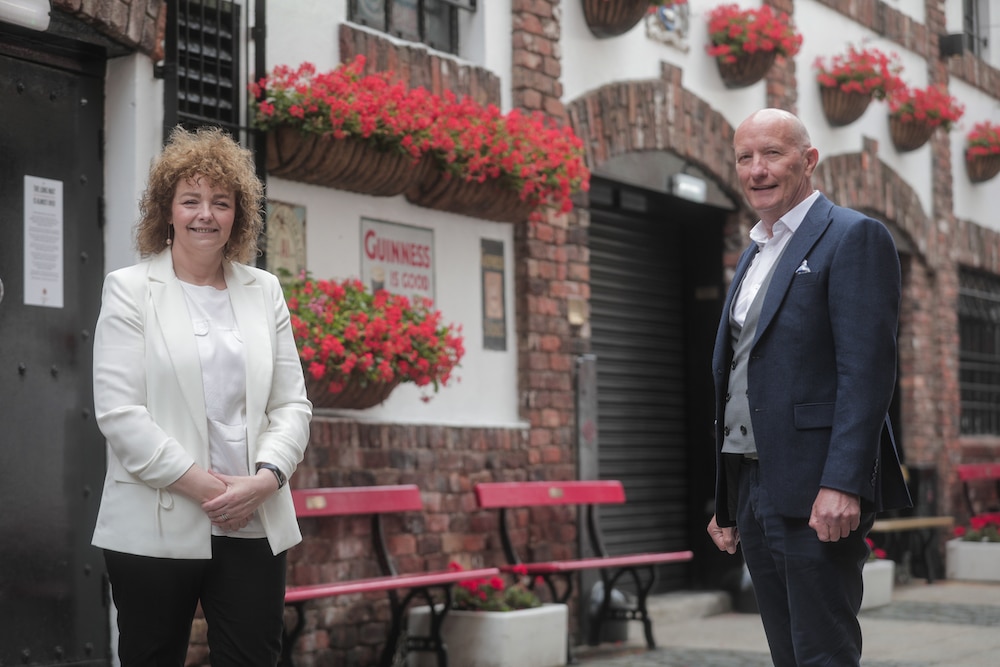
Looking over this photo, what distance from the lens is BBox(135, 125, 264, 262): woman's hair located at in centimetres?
402

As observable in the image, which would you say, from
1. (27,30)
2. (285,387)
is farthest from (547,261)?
(285,387)

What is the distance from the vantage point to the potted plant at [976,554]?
1289 centimetres

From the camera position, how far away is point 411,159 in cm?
740

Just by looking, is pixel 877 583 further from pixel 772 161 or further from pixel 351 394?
pixel 772 161

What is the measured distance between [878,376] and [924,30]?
36.8ft

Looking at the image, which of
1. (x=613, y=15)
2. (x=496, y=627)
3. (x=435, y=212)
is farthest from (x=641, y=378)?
(x=496, y=627)

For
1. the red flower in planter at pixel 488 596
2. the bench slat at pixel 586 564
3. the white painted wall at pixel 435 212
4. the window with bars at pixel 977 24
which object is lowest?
the red flower in planter at pixel 488 596

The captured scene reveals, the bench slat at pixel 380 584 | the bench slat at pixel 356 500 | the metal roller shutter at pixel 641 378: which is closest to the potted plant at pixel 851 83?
the metal roller shutter at pixel 641 378

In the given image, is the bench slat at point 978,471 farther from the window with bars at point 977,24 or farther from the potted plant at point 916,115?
the window with bars at point 977,24

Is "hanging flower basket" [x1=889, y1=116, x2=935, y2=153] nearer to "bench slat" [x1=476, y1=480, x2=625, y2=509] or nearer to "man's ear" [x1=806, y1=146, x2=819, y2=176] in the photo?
"bench slat" [x1=476, y1=480, x2=625, y2=509]

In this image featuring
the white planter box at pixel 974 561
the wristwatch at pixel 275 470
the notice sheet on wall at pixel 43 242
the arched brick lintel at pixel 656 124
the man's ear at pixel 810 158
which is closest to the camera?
the wristwatch at pixel 275 470

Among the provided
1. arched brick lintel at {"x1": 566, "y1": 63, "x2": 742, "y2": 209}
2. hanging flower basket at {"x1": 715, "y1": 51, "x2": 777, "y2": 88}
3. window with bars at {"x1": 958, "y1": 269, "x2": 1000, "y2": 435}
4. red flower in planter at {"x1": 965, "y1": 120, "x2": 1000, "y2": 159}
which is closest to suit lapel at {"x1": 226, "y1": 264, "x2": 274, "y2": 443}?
arched brick lintel at {"x1": 566, "y1": 63, "x2": 742, "y2": 209}

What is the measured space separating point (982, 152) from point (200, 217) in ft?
39.2

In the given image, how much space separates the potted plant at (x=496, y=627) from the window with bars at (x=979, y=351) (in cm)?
810
